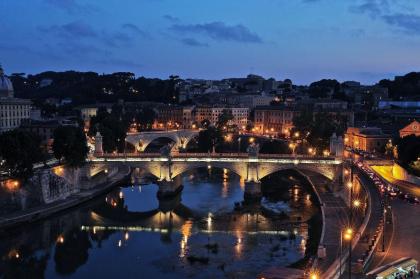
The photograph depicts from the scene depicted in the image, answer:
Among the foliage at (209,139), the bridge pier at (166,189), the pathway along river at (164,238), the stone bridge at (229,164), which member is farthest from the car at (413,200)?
the foliage at (209,139)

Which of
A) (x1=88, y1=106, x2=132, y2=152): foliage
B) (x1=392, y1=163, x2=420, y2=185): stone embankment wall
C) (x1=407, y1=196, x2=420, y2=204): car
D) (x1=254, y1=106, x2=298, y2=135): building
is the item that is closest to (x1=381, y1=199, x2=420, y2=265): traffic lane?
(x1=407, y1=196, x2=420, y2=204): car

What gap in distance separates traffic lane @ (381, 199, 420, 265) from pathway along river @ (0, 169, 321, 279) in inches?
163

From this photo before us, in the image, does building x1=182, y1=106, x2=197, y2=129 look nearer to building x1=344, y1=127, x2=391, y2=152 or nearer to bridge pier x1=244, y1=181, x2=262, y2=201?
building x1=344, y1=127, x2=391, y2=152

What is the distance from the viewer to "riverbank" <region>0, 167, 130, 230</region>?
28.1 metres

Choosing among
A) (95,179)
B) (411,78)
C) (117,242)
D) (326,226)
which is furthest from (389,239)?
(411,78)

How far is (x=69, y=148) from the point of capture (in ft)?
120

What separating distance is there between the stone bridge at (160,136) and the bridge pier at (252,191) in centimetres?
2298

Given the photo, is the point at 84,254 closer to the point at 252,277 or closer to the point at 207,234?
the point at 207,234

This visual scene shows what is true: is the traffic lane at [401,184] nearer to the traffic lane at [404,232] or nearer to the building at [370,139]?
the traffic lane at [404,232]

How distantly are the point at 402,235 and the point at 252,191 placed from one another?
15.2 metres

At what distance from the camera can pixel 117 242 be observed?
27328 mm

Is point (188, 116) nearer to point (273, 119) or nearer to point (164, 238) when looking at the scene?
→ point (273, 119)

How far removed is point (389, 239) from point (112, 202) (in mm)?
19184

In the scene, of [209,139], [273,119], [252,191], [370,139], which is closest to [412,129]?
[370,139]
